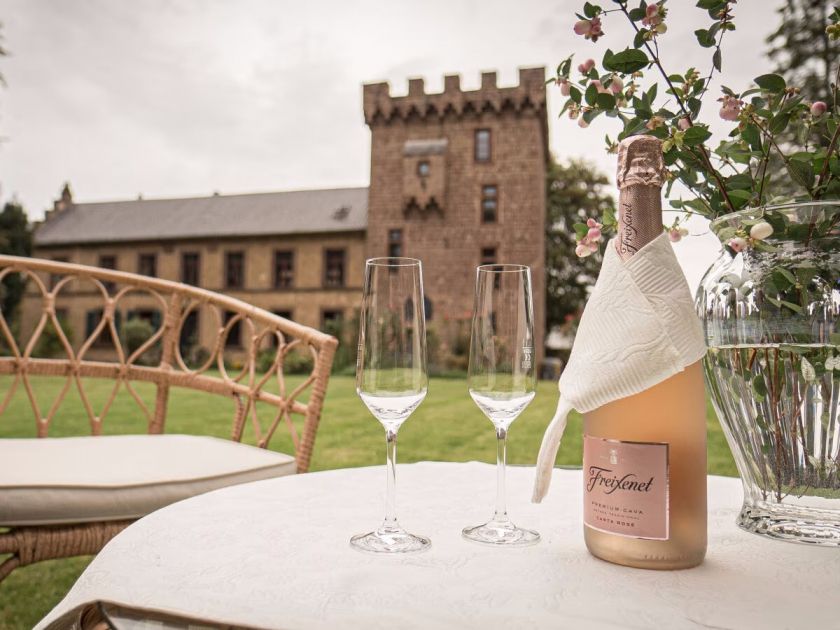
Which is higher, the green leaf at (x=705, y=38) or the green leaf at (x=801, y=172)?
the green leaf at (x=705, y=38)

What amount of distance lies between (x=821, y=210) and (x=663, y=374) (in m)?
0.29

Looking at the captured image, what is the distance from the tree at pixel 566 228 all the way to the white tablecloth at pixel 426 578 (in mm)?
22885

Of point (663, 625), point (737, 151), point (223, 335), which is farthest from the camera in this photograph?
point (223, 335)

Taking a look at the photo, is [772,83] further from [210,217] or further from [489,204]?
[210,217]

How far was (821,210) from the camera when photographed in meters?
0.73

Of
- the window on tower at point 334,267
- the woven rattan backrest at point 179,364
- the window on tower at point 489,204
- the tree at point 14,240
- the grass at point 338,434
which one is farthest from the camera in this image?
the window on tower at point 334,267

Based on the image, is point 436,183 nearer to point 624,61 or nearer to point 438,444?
point 438,444

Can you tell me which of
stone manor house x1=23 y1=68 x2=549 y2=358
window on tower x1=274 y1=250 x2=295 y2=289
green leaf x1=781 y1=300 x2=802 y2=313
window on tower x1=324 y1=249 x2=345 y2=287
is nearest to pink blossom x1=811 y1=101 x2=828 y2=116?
green leaf x1=781 y1=300 x2=802 y2=313

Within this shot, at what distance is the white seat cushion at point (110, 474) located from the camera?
1.31 metres

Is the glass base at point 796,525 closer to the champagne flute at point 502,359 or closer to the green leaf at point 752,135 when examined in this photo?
the champagne flute at point 502,359

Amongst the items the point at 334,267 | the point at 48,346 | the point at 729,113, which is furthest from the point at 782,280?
the point at 48,346

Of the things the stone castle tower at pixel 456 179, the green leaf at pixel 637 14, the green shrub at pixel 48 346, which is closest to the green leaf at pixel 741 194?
the green leaf at pixel 637 14

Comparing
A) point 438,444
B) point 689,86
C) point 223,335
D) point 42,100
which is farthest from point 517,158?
point 689,86

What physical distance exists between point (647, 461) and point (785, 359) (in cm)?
24
